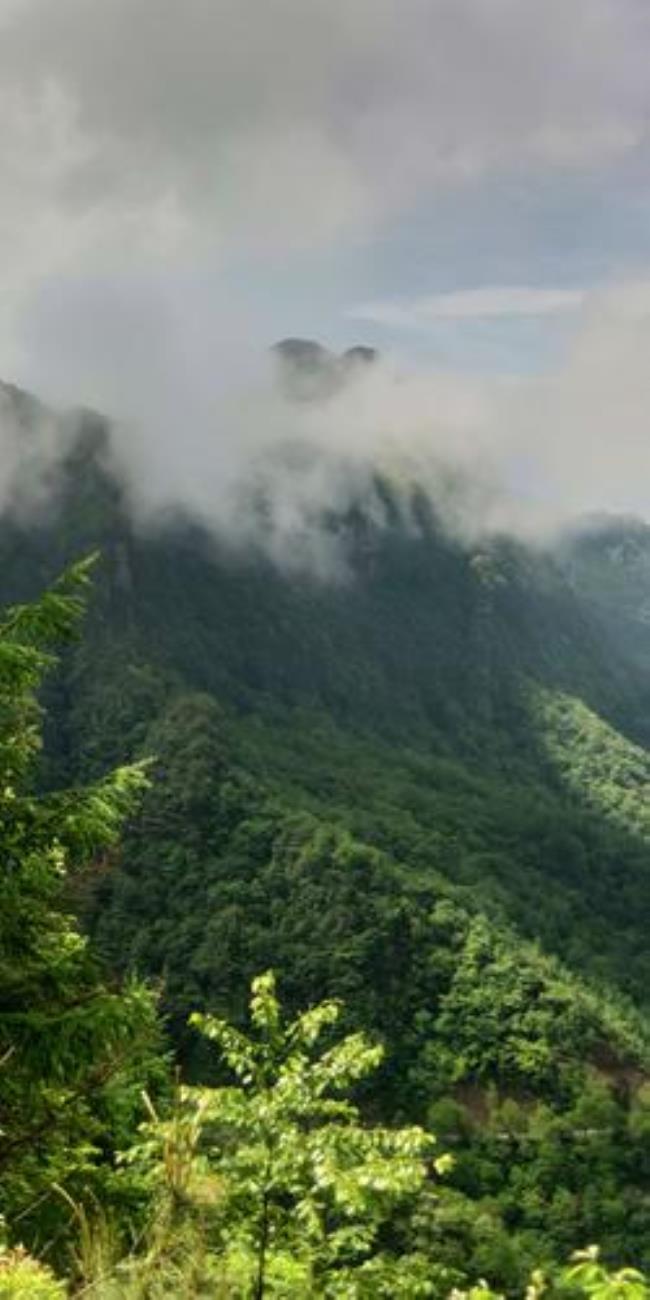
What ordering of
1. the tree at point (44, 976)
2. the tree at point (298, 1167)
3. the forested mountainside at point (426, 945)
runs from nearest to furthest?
the tree at point (298, 1167)
the tree at point (44, 976)
the forested mountainside at point (426, 945)

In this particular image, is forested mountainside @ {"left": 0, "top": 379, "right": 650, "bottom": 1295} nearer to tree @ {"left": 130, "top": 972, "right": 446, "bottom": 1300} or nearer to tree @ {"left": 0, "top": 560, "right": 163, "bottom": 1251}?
tree @ {"left": 0, "top": 560, "right": 163, "bottom": 1251}

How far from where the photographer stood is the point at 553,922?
162 m

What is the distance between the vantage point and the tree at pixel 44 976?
1141 centimetres

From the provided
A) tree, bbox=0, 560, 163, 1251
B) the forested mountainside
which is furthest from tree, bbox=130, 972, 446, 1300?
the forested mountainside

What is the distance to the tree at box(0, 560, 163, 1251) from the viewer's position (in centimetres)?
1141

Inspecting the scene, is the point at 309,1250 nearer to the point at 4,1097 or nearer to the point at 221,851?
the point at 4,1097

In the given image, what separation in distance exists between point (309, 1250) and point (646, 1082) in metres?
111

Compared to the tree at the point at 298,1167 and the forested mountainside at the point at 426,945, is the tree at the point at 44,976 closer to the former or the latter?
the tree at the point at 298,1167

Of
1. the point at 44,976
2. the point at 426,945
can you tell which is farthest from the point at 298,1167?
the point at 426,945

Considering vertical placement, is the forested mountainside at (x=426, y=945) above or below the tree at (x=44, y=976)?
below

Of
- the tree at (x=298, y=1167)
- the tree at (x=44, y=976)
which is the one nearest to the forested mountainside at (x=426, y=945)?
the tree at (x=44, y=976)

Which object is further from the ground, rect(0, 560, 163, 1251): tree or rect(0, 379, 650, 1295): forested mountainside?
rect(0, 560, 163, 1251): tree

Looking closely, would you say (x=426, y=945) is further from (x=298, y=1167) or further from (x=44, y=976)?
(x=44, y=976)

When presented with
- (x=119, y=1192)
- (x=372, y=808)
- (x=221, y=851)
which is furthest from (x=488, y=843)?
(x=119, y=1192)
